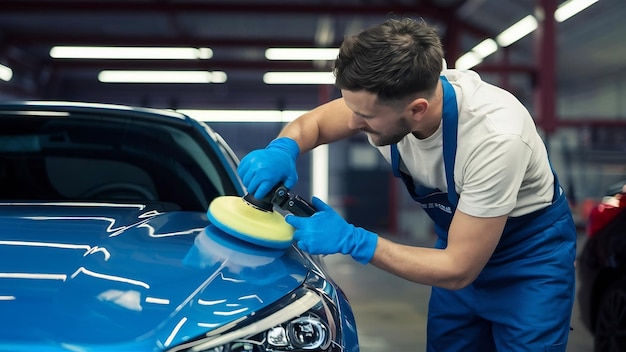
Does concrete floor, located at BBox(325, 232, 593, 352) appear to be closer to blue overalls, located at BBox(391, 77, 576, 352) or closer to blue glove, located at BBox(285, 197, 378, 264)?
blue overalls, located at BBox(391, 77, 576, 352)

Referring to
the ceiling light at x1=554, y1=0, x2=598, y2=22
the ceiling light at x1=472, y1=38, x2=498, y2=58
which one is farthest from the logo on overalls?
the ceiling light at x1=472, y1=38, x2=498, y2=58

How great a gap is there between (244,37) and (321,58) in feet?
6.30

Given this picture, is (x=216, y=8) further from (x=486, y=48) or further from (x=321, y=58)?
(x=486, y=48)

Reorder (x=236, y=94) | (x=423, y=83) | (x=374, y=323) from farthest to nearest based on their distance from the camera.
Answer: (x=236, y=94)
(x=374, y=323)
(x=423, y=83)

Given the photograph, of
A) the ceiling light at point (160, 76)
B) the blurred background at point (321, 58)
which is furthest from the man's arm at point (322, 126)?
the ceiling light at point (160, 76)

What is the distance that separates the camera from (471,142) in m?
1.59

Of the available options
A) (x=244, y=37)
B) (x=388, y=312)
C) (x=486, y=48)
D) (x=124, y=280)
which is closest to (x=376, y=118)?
(x=124, y=280)

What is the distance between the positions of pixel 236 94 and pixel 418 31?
16724 mm

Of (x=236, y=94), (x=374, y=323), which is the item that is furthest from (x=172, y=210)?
(x=236, y=94)

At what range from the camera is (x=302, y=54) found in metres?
12.1

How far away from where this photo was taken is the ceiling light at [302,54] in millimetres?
11383

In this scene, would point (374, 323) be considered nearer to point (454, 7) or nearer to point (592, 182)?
point (454, 7)

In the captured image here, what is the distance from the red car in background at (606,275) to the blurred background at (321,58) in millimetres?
5805

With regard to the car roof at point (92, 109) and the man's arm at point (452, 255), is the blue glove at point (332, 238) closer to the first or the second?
the man's arm at point (452, 255)
